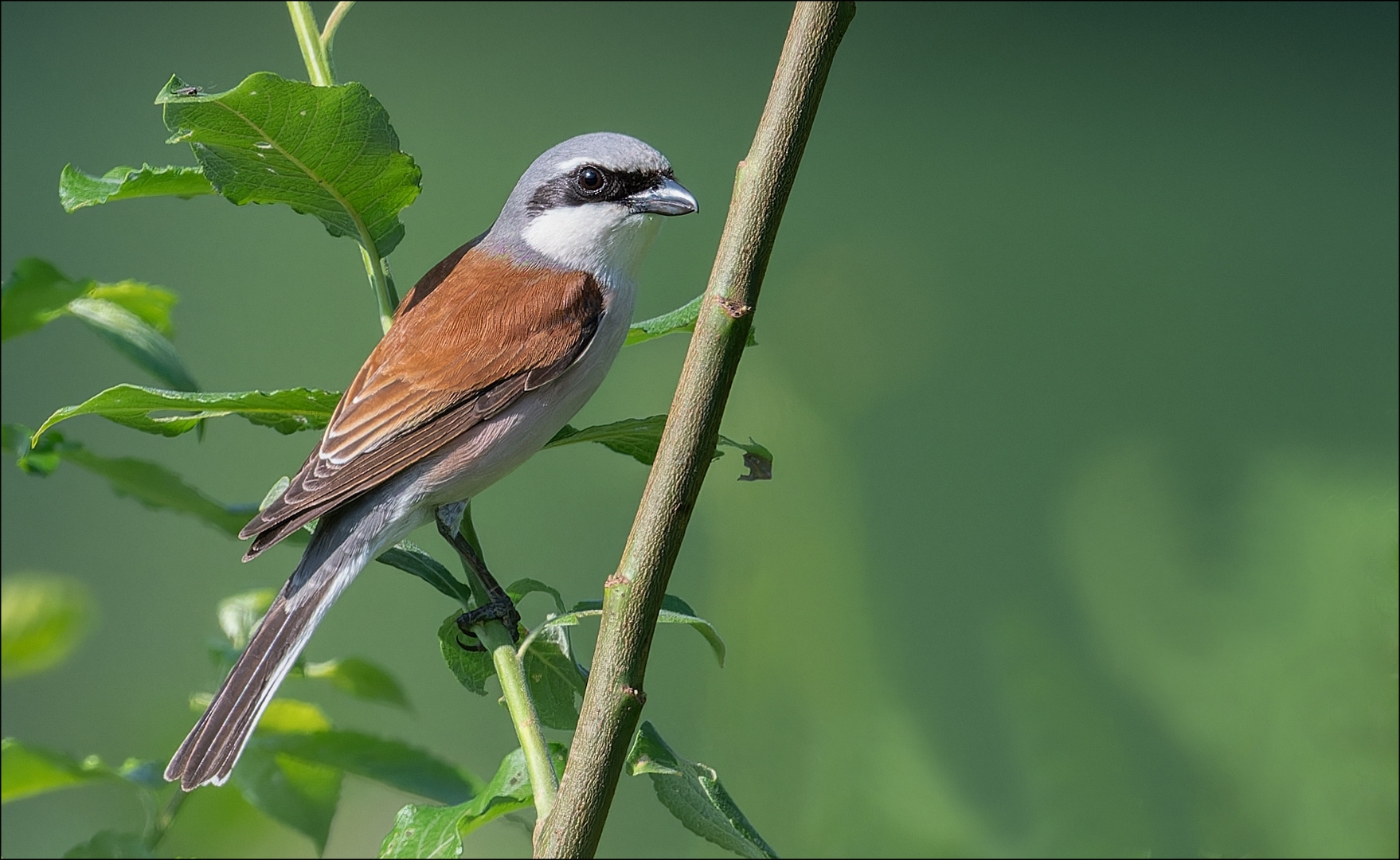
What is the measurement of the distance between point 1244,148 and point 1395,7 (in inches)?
18.7

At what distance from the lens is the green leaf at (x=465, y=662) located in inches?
45.8

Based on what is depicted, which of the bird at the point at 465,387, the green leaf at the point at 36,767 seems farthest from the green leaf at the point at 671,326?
the green leaf at the point at 36,767

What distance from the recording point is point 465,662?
3.86 feet

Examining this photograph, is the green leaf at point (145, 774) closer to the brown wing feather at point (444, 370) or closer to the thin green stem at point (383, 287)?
the brown wing feather at point (444, 370)

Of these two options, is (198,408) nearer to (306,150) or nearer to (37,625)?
(306,150)

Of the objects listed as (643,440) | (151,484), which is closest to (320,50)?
(643,440)

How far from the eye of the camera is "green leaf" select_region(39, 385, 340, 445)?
981 mm

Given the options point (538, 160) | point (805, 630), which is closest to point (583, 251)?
point (538, 160)

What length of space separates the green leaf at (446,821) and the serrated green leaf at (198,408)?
0.35m

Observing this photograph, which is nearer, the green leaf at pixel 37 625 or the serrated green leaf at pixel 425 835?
the serrated green leaf at pixel 425 835

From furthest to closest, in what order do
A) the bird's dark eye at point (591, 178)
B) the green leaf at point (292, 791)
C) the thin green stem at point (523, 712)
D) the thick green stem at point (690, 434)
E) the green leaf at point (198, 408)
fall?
1. the bird's dark eye at point (591, 178)
2. the green leaf at point (292, 791)
3. the green leaf at point (198, 408)
4. the thin green stem at point (523, 712)
5. the thick green stem at point (690, 434)

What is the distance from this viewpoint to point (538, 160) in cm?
166

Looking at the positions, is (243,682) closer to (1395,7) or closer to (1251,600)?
(1251,600)

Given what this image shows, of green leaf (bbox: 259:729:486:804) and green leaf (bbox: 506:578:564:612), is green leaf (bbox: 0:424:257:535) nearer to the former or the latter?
green leaf (bbox: 259:729:486:804)
